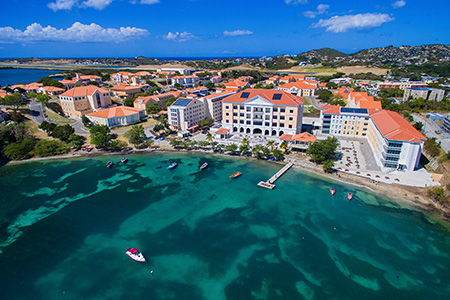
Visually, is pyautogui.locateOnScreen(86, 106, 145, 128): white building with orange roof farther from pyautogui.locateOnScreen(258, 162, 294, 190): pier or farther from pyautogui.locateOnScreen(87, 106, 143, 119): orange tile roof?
pyautogui.locateOnScreen(258, 162, 294, 190): pier

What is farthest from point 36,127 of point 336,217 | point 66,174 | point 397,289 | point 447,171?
point 447,171

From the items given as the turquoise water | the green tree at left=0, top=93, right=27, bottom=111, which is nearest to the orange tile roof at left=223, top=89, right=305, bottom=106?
the turquoise water

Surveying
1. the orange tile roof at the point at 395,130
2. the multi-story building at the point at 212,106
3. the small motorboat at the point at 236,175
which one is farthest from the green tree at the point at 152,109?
the orange tile roof at the point at 395,130

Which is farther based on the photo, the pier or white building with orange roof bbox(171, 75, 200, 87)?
white building with orange roof bbox(171, 75, 200, 87)

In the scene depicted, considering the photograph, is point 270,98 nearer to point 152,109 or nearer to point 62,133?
point 152,109

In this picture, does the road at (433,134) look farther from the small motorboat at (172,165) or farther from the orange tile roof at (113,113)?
the orange tile roof at (113,113)

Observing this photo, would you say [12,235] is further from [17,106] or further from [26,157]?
[17,106]

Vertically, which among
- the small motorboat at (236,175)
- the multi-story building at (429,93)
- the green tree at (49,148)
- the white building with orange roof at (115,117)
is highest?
the multi-story building at (429,93)
